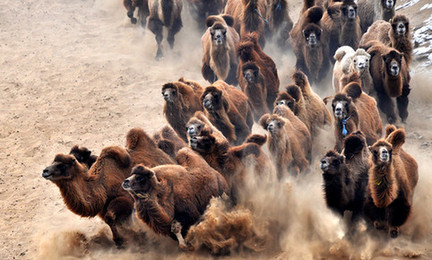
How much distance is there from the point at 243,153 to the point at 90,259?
2.42 m

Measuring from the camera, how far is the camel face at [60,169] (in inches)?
270

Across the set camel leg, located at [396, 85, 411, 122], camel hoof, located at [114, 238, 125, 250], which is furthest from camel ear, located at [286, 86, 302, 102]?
camel hoof, located at [114, 238, 125, 250]

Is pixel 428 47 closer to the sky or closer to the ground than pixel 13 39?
closer to the sky

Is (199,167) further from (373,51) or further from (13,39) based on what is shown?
(13,39)

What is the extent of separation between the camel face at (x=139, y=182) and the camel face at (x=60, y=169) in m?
1.05

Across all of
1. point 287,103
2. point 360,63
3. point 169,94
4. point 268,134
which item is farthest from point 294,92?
point 169,94

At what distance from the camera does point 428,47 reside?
1154 cm

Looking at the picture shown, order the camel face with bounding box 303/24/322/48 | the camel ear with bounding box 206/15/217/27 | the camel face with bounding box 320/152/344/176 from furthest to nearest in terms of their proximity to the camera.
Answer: the camel ear with bounding box 206/15/217/27 < the camel face with bounding box 303/24/322/48 < the camel face with bounding box 320/152/344/176

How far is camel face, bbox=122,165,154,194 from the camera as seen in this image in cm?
629

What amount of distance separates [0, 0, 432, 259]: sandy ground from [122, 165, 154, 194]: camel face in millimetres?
1063

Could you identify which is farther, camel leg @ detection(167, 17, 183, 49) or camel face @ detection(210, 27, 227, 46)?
camel leg @ detection(167, 17, 183, 49)

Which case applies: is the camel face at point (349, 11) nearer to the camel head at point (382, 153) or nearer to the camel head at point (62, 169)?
the camel head at point (382, 153)

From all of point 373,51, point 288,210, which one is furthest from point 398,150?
point 373,51

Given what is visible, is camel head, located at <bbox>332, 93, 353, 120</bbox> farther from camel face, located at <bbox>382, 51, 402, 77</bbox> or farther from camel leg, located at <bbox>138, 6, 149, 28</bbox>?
Result: camel leg, located at <bbox>138, 6, 149, 28</bbox>
